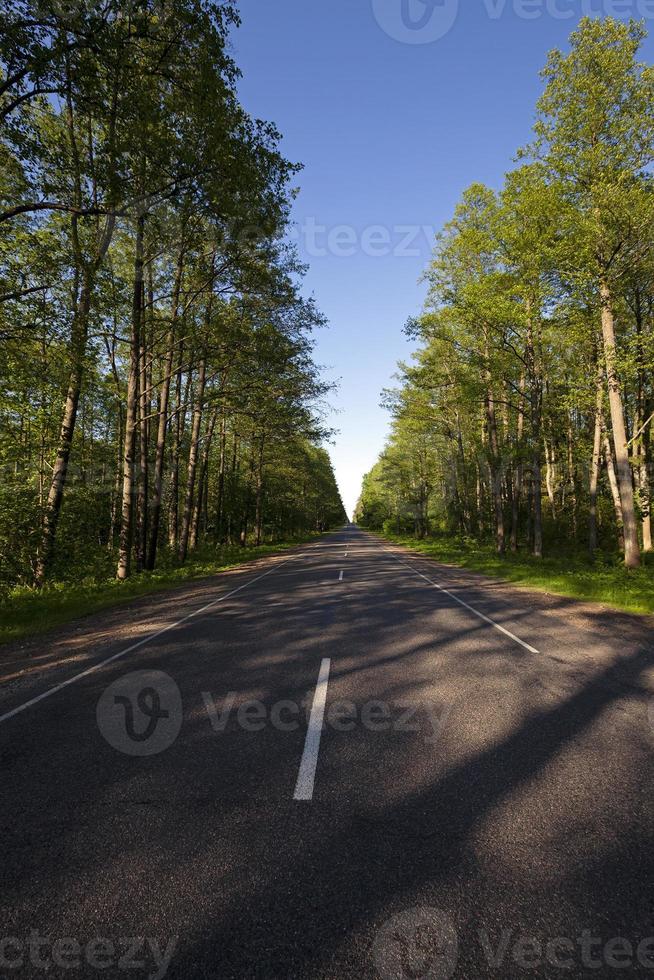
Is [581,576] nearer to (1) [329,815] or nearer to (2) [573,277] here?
(2) [573,277]

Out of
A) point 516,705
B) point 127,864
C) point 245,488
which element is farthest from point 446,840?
point 245,488

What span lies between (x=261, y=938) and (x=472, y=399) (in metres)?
21.3

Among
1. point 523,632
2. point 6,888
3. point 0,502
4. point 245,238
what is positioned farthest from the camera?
point 245,238

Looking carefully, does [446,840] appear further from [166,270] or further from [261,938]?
[166,270]

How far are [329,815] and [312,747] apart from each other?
0.92m

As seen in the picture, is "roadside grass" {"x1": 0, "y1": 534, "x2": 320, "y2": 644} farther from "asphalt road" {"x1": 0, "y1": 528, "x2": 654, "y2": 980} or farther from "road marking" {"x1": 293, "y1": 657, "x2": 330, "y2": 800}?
"road marking" {"x1": 293, "y1": 657, "x2": 330, "y2": 800}

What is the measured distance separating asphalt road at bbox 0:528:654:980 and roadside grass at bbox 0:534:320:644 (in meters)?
2.90

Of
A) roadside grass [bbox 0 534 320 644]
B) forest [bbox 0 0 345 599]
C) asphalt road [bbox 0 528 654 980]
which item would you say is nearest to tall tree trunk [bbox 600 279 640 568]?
asphalt road [bbox 0 528 654 980]

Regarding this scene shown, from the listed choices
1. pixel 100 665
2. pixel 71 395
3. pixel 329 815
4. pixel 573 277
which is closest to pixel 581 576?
pixel 573 277

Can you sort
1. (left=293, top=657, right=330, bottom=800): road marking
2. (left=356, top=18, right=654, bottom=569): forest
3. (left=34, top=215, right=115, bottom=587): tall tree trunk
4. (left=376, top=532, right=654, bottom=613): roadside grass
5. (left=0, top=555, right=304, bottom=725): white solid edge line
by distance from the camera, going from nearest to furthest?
(left=293, top=657, right=330, bottom=800): road marking
(left=0, top=555, right=304, bottom=725): white solid edge line
(left=34, top=215, right=115, bottom=587): tall tree trunk
(left=376, top=532, right=654, bottom=613): roadside grass
(left=356, top=18, right=654, bottom=569): forest

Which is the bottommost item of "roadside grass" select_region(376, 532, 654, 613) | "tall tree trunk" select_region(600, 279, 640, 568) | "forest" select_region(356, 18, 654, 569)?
"roadside grass" select_region(376, 532, 654, 613)

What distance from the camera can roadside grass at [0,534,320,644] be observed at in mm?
9250

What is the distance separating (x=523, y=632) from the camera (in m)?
8.08

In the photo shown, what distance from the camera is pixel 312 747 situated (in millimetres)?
3986
